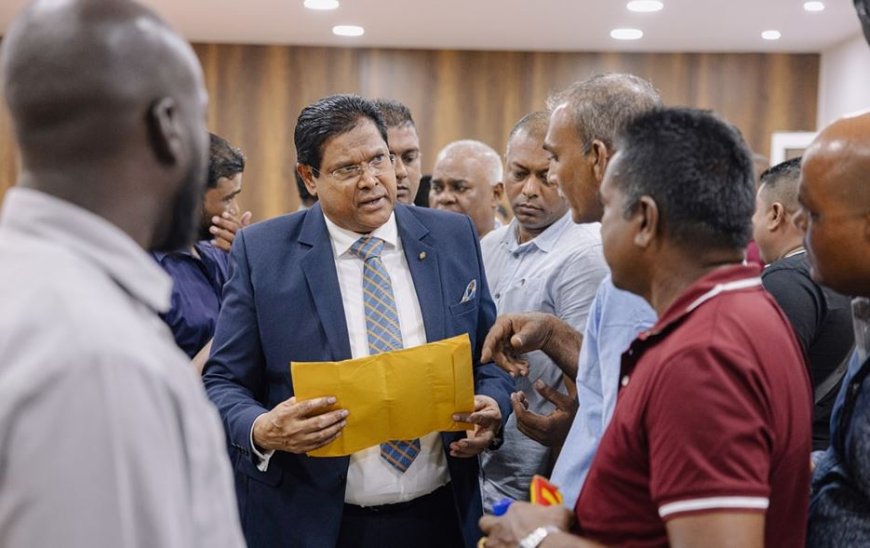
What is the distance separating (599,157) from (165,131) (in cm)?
119

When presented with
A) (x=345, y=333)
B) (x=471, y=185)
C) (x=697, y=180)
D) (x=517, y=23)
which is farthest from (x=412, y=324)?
(x=517, y=23)

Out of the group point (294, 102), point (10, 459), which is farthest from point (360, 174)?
point (294, 102)

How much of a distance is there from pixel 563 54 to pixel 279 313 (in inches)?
270

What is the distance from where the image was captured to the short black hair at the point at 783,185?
2799 millimetres

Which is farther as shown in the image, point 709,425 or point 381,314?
point 381,314

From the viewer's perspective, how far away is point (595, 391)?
64.8 inches

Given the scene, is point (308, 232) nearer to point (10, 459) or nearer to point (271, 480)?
point (271, 480)

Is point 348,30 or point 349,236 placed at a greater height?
point 348,30

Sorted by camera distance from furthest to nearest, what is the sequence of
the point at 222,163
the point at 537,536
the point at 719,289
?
1. the point at 222,163
2. the point at 537,536
3. the point at 719,289

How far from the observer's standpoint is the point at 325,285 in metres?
2.00

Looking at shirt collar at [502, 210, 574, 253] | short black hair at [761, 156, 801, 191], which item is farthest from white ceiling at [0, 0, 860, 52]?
shirt collar at [502, 210, 574, 253]

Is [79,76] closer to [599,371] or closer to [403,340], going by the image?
[599,371]

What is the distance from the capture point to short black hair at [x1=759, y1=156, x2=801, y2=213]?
2.80 metres

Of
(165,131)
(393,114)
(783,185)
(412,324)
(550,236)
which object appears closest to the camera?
(165,131)
